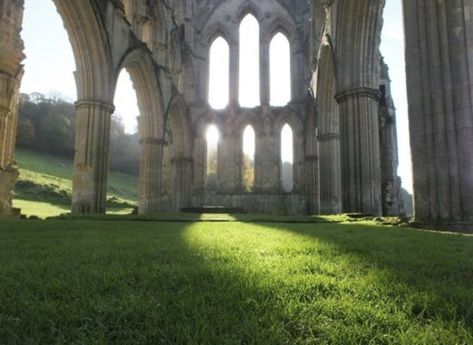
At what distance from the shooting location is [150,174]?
17.8 metres

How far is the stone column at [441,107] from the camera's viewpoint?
6742 millimetres

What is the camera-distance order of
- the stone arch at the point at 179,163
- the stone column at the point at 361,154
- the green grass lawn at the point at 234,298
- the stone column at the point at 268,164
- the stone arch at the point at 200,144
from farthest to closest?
1. the stone arch at the point at 200,144
2. the stone column at the point at 268,164
3. the stone arch at the point at 179,163
4. the stone column at the point at 361,154
5. the green grass lawn at the point at 234,298

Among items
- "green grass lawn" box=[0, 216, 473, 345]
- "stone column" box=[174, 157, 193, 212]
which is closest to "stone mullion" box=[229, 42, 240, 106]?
"stone column" box=[174, 157, 193, 212]

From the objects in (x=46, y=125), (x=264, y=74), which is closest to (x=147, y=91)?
(x=264, y=74)

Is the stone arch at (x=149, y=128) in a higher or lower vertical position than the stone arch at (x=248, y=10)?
lower

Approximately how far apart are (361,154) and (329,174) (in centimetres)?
574

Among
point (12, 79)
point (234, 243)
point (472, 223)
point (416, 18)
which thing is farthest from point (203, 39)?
point (234, 243)

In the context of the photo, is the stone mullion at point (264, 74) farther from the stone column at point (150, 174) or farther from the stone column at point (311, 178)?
the stone column at point (150, 174)

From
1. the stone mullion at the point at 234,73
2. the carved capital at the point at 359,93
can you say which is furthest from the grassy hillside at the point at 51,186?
the carved capital at the point at 359,93

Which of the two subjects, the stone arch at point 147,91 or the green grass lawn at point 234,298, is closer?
the green grass lawn at point 234,298

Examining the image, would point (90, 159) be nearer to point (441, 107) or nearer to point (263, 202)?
point (441, 107)

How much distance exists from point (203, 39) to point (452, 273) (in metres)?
23.7

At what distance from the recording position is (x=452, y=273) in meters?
2.46

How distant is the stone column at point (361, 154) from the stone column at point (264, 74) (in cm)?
1119
